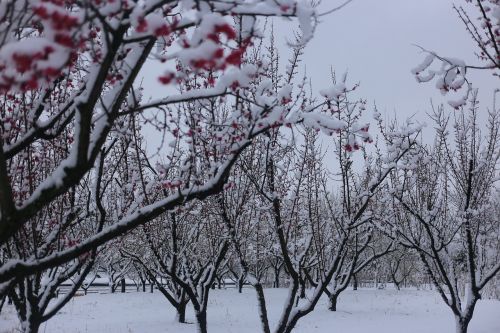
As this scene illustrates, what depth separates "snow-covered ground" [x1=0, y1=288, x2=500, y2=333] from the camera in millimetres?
12719

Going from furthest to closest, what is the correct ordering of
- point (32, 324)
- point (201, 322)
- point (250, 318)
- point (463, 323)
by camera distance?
point (250, 318), point (463, 323), point (201, 322), point (32, 324)

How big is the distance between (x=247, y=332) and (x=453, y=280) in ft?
20.8

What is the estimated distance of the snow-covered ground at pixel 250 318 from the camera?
41.7ft

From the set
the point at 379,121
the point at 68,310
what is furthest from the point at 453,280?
the point at 68,310

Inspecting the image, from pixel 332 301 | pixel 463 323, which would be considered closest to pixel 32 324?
pixel 463 323

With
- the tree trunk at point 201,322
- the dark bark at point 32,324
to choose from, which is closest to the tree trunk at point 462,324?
the tree trunk at point 201,322

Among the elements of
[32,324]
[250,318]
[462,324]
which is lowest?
[250,318]

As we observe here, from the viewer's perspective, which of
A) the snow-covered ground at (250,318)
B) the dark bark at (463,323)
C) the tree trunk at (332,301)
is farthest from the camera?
the tree trunk at (332,301)

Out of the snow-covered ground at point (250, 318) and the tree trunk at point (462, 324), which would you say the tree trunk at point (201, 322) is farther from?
the snow-covered ground at point (250, 318)

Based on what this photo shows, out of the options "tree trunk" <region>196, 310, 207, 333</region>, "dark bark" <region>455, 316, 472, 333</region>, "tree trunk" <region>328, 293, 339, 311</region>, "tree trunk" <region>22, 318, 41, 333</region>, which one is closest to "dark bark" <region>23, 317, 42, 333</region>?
"tree trunk" <region>22, 318, 41, 333</region>

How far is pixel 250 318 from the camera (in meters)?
15.2

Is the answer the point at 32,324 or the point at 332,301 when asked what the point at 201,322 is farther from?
the point at 332,301

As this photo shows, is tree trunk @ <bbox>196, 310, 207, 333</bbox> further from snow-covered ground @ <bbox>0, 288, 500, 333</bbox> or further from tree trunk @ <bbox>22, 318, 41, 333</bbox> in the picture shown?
snow-covered ground @ <bbox>0, 288, 500, 333</bbox>

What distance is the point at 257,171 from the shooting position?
665 cm
